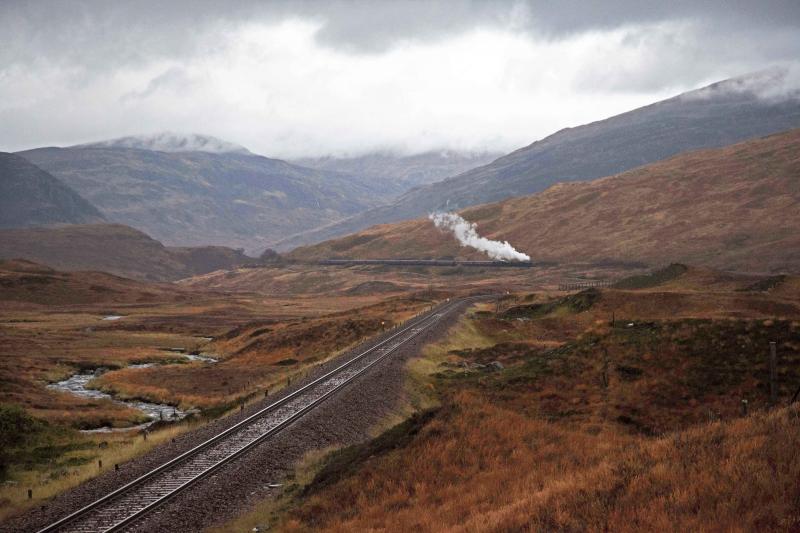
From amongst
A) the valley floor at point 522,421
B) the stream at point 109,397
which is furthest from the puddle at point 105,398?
the valley floor at point 522,421

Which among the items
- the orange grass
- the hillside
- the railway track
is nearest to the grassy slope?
the orange grass

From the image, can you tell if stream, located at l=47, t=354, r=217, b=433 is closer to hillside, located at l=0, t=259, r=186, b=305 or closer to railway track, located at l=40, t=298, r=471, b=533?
railway track, located at l=40, t=298, r=471, b=533

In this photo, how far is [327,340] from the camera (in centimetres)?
7100

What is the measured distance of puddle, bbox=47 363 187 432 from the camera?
45.1 metres

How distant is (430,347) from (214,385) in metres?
18.4

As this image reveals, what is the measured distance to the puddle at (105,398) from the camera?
1777 inches

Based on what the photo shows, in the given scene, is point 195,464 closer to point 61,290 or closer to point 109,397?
point 109,397

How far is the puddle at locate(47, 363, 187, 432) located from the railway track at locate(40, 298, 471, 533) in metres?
11.0

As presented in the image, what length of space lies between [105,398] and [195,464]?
106ft

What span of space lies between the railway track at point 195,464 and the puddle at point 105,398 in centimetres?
1095

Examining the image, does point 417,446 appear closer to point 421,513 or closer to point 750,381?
point 421,513

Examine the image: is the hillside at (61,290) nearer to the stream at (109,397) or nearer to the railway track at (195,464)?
the stream at (109,397)

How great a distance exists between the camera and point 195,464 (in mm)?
23906

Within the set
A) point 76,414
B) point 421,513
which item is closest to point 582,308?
point 76,414
